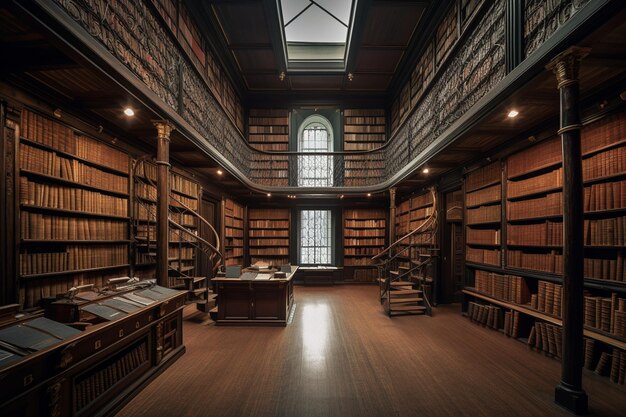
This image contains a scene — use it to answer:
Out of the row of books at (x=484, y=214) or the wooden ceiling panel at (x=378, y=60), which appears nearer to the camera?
the row of books at (x=484, y=214)

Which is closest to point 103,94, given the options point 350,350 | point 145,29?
point 145,29

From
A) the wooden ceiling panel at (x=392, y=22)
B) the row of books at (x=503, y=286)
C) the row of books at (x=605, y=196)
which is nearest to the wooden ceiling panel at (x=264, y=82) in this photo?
the wooden ceiling panel at (x=392, y=22)

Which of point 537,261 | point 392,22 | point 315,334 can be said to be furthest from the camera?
point 392,22

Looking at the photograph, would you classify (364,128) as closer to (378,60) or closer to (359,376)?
(378,60)

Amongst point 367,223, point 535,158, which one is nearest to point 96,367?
point 535,158

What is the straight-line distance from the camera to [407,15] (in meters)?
6.37

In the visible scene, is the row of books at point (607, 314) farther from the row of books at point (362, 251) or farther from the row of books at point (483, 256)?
the row of books at point (362, 251)

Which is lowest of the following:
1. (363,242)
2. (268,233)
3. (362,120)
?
(363,242)

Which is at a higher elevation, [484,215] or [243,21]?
[243,21]

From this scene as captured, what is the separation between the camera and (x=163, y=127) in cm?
364

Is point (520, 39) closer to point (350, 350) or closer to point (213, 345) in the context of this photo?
point (350, 350)

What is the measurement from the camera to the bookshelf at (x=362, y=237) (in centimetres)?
939

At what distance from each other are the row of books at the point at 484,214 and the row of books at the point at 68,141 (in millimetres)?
5354

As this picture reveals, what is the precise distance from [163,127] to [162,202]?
891 millimetres
